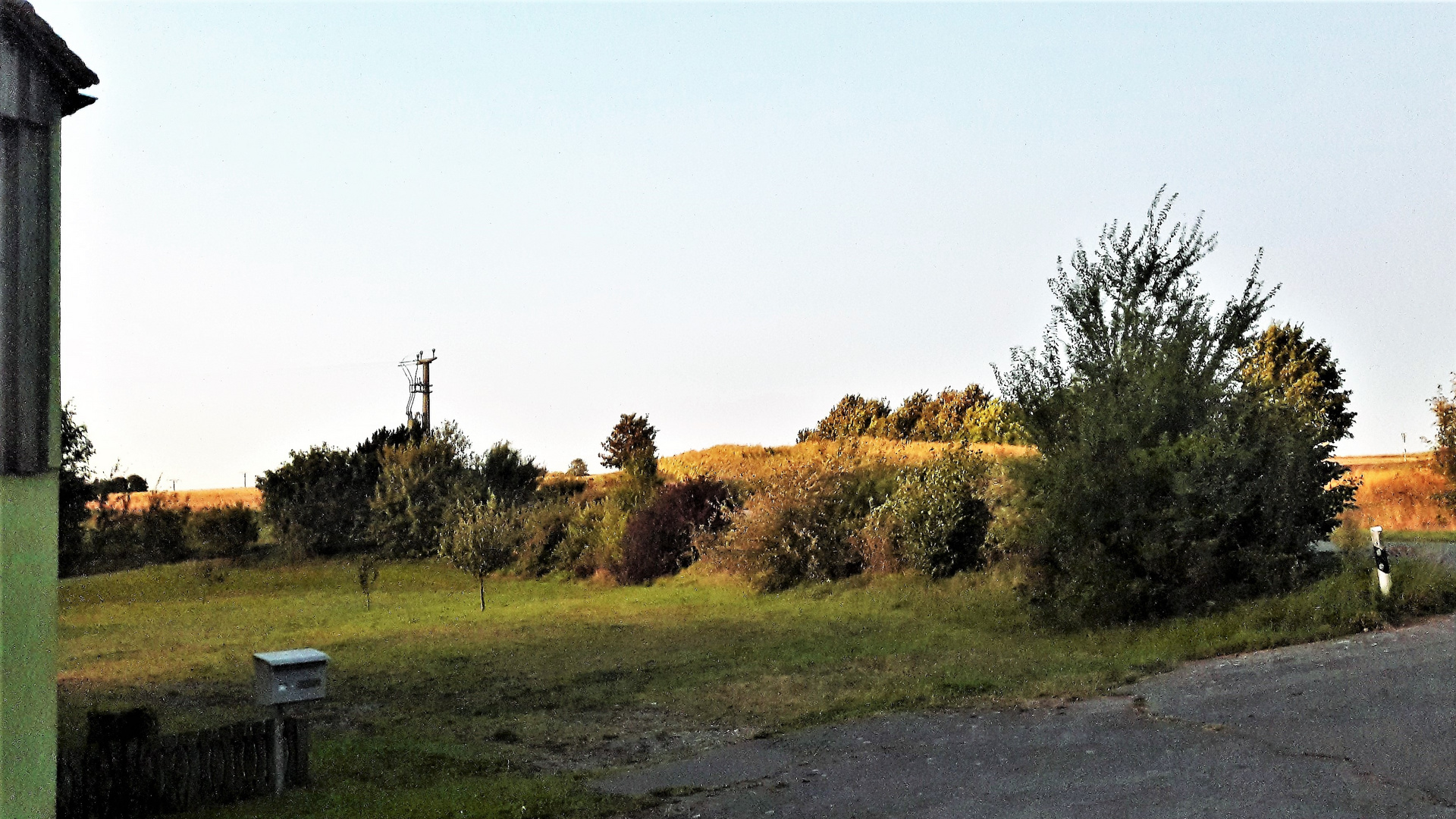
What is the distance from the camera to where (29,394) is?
270 inches

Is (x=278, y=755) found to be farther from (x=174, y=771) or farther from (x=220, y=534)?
(x=220, y=534)

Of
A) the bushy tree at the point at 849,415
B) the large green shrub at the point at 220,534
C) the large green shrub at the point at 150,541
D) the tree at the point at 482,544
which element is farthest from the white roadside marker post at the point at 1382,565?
the bushy tree at the point at 849,415

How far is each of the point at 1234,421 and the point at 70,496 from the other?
709 inches

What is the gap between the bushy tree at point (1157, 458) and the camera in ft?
50.5

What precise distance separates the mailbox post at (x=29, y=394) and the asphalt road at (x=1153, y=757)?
3.96m

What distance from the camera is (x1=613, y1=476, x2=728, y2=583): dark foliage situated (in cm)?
2791

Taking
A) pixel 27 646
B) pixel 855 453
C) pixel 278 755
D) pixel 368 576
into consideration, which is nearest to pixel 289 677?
pixel 278 755

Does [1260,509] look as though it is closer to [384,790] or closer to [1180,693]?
[1180,693]

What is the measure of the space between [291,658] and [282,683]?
0.73 ft

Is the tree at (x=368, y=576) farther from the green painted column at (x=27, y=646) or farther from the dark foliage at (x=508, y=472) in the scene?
the green painted column at (x=27, y=646)

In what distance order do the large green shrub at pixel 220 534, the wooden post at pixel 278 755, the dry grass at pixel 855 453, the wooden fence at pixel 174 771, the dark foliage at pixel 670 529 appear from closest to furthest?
the wooden fence at pixel 174 771, the wooden post at pixel 278 755, the dry grass at pixel 855 453, the dark foliage at pixel 670 529, the large green shrub at pixel 220 534

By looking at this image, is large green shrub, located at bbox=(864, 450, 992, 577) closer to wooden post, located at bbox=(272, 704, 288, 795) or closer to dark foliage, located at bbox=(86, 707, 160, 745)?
wooden post, located at bbox=(272, 704, 288, 795)

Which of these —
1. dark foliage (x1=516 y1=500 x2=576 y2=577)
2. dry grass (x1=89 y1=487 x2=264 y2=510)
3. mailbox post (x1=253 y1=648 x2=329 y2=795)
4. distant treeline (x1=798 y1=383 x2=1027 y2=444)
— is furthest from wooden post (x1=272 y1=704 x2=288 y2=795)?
distant treeline (x1=798 y1=383 x2=1027 y2=444)

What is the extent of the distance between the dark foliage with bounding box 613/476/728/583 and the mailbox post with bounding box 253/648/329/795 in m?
18.4
